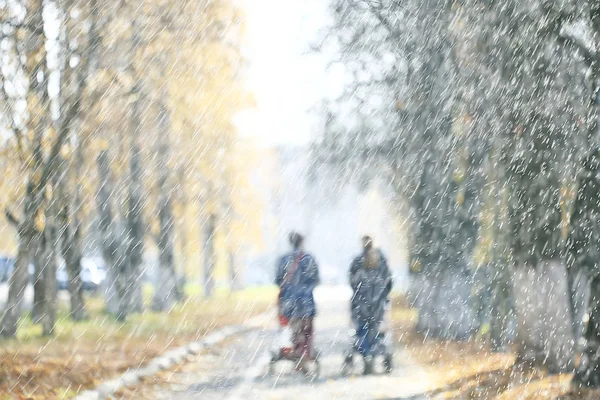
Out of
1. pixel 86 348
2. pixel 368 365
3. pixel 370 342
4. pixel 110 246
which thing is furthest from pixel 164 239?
pixel 370 342

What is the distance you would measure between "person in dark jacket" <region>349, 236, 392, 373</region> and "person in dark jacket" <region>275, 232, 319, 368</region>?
0.58m

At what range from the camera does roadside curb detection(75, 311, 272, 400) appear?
1034 centimetres

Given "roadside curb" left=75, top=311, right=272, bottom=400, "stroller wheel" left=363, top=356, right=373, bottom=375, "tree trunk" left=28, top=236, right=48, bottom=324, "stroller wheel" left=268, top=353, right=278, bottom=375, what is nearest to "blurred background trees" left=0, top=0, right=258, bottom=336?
"tree trunk" left=28, top=236, right=48, bottom=324

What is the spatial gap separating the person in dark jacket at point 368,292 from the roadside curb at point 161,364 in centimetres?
288

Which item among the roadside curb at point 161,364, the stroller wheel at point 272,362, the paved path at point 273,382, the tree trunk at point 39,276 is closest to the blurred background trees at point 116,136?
the tree trunk at point 39,276

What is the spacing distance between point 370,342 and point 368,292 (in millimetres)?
855

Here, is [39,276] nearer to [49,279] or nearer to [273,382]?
[49,279]

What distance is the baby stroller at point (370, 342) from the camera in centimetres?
1312

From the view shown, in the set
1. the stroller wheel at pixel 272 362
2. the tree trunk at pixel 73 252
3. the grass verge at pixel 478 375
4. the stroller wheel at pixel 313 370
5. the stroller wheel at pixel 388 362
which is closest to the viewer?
the grass verge at pixel 478 375

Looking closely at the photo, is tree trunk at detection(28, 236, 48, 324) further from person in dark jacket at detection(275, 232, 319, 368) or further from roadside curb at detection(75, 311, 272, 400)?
person in dark jacket at detection(275, 232, 319, 368)

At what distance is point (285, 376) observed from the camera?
13.1 m

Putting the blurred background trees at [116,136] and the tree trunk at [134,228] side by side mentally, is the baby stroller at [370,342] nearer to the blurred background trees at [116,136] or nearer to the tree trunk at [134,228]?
the blurred background trees at [116,136]

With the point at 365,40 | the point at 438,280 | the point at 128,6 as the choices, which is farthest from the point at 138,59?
the point at 438,280

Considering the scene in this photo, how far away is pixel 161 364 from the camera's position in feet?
47.3
